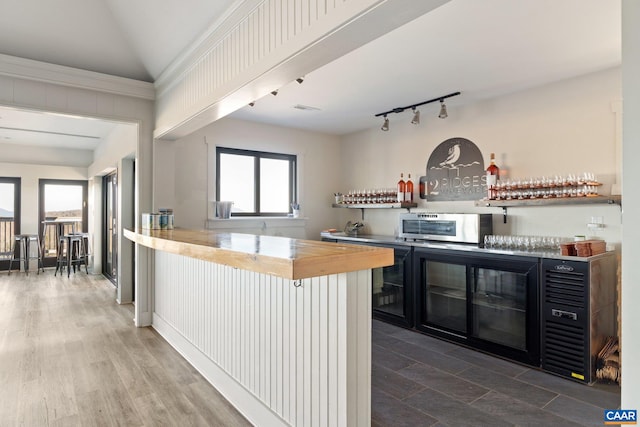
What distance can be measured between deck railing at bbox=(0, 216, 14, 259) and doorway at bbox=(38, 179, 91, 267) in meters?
0.50

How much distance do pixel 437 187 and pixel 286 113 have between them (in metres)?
2.04

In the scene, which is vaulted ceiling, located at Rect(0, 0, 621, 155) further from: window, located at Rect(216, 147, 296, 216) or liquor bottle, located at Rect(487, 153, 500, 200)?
window, located at Rect(216, 147, 296, 216)

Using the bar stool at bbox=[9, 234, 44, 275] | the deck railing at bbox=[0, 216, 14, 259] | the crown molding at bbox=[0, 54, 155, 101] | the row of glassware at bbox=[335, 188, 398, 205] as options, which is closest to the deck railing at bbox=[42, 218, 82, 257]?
the bar stool at bbox=[9, 234, 44, 275]

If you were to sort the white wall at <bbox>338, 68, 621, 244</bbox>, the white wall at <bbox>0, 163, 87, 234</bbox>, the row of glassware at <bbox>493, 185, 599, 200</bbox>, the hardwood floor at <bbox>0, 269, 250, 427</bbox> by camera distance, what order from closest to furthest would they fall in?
the hardwood floor at <bbox>0, 269, 250, 427</bbox>, the row of glassware at <bbox>493, 185, 599, 200</bbox>, the white wall at <bbox>338, 68, 621, 244</bbox>, the white wall at <bbox>0, 163, 87, 234</bbox>

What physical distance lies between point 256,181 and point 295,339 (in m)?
3.41

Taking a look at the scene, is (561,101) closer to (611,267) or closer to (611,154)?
(611,154)

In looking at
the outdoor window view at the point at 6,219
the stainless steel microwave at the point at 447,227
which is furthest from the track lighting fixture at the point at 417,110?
the outdoor window view at the point at 6,219

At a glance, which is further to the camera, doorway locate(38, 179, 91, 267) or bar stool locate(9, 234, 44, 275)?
doorway locate(38, 179, 91, 267)

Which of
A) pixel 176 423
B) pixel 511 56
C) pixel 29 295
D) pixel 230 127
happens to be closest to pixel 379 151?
pixel 230 127

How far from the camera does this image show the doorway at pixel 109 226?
608cm

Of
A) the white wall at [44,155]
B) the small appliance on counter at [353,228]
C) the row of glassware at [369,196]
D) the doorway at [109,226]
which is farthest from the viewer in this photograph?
the white wall at [44,155]

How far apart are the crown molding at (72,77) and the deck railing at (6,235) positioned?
5.83 metres

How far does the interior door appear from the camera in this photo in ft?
24.1

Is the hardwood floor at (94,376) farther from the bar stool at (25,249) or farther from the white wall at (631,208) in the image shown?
the bar stool at (25,249)
